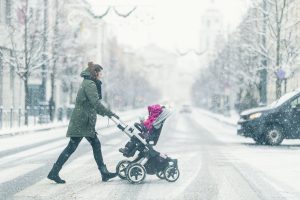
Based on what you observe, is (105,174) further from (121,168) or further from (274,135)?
(274,135)

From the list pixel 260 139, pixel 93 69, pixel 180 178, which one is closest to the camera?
pixel 93 69

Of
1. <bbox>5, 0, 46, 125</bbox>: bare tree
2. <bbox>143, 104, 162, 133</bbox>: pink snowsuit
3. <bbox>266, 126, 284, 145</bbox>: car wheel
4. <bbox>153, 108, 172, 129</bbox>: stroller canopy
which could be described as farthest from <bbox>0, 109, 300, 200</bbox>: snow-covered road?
<bbox>5, 0, 46, 125</bbox>: bare tree

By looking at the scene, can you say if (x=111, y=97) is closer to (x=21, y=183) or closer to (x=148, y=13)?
(x=148, y=13)

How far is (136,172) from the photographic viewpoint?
9.23 metres

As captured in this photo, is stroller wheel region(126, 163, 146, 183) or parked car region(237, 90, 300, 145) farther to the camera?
parked car region(237, 90, 300, 145)

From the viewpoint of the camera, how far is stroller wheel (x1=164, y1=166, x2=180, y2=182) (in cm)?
941

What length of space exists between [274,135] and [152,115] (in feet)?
29.8

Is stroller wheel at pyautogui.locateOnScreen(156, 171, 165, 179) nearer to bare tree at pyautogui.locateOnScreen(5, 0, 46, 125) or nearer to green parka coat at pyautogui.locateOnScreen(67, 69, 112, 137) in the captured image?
green parka coat at pyautogui.locateOnScreen(67, 69, 112, 137)

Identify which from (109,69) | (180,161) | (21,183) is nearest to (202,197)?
(21,183)

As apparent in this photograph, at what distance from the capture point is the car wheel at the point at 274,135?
697 inches

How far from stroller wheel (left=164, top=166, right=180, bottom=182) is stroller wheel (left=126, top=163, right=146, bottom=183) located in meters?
0.40

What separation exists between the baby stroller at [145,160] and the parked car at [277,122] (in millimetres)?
8720

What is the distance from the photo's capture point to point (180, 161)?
12.8 m

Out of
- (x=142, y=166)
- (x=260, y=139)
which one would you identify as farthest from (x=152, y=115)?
(x=260, y=139)
